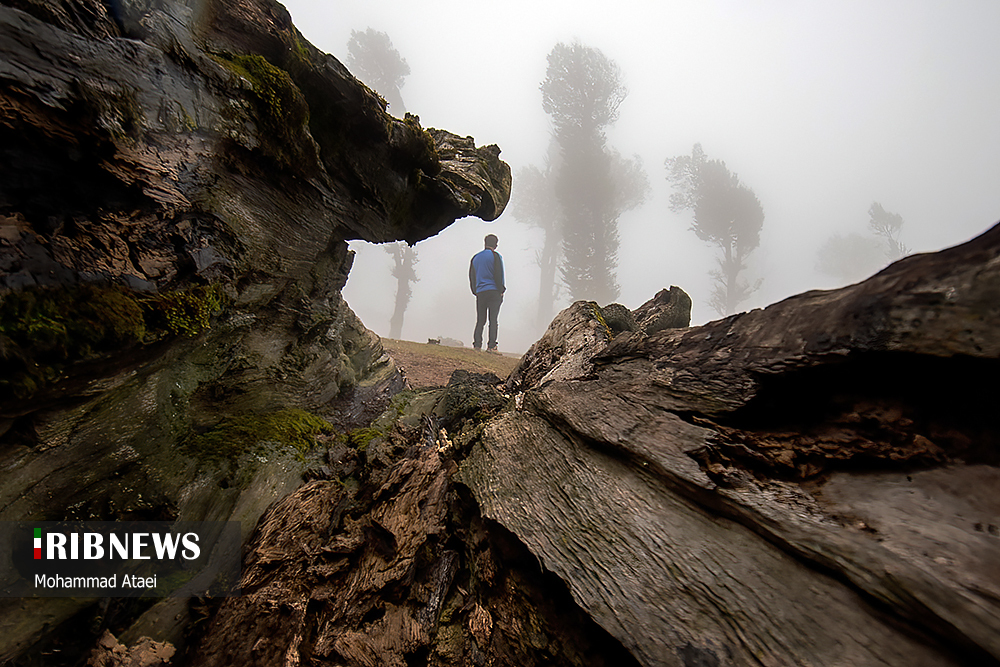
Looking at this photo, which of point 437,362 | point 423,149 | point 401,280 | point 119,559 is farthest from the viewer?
point 401,280

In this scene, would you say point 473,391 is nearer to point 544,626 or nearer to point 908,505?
point 544,626

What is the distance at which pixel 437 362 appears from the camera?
29.6ft

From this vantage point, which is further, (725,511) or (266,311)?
(266,311)

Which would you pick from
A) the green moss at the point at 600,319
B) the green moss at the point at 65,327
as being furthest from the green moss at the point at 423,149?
the green moss at the point at 65,327

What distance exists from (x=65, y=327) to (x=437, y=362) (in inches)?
290

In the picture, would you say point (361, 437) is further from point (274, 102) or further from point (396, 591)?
point (274, 102)

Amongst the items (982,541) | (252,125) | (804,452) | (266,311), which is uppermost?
(252,125)

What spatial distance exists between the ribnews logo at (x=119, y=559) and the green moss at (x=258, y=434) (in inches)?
18.1

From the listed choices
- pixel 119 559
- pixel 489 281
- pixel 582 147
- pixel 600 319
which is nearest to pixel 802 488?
pixel 600 319

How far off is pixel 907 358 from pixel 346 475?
10.5 feet

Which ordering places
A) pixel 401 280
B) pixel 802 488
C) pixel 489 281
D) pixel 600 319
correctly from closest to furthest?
1. pixel 802 488
2. pixel 600 319
3. pixel 489 281
4. pixel 401 280

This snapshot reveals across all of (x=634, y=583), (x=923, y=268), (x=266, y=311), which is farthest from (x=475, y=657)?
(x=266, y=311)

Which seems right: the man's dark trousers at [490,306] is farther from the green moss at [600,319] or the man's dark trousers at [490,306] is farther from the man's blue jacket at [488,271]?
the green moss at [600,319]

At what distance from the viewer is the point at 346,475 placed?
2879 millimetres
